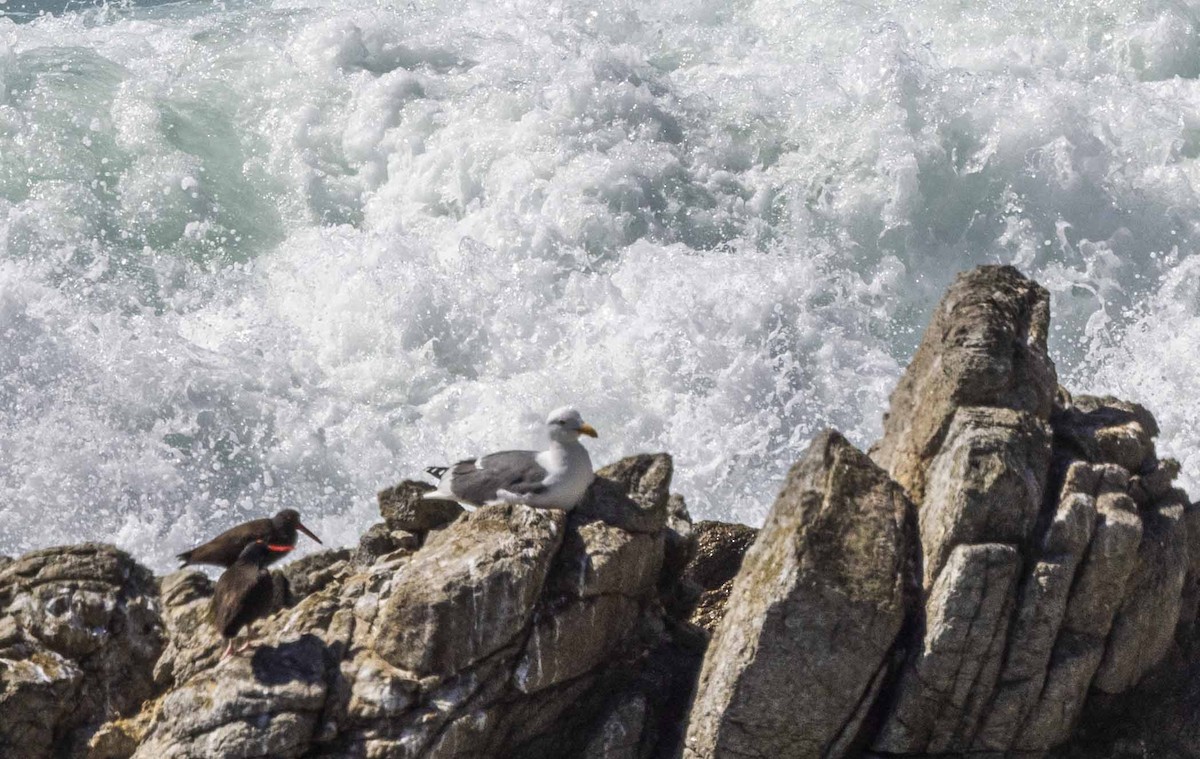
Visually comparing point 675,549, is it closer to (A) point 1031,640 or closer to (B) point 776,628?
(B) point 776,628

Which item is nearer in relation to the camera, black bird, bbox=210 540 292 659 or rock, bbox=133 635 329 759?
rock, bbox=133 635 329 759

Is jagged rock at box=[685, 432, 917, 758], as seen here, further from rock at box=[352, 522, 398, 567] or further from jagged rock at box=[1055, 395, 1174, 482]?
rock at box=[352, 522, 398, 567]

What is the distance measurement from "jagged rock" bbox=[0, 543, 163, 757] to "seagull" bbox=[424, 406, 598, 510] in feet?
6.12

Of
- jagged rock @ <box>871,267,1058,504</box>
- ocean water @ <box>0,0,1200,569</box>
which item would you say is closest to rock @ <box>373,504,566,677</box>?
jagged rock @ <box>871,267,1058,504</box>

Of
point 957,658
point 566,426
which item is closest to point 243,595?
point 566,426

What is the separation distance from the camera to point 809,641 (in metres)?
7.48

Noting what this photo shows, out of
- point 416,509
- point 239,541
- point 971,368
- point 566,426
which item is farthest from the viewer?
point 416,509

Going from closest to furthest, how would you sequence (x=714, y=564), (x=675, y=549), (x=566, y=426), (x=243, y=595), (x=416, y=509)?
(x=243, y=595) → (x=566, y=426) → (x=416, y=509) → (x=675, y=549) → (x=714, y=564)

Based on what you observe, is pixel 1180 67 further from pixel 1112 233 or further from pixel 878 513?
pixel 878 513

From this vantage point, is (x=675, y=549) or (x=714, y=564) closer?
(x=675, y=549)

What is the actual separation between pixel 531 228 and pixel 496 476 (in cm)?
1199

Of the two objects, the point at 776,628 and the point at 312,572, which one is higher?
the point at 776,628

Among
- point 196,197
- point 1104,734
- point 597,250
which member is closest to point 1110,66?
point 597,250

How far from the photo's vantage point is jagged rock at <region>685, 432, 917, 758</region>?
749cm
